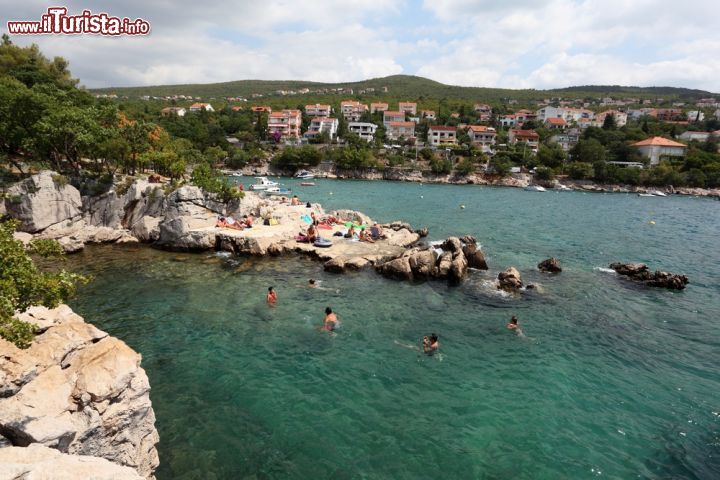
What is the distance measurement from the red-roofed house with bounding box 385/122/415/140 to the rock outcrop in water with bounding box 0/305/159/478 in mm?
149442

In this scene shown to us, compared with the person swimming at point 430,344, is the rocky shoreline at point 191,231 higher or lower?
higher

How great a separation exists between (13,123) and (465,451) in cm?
4145

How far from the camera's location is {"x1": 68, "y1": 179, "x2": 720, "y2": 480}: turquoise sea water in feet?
38.3

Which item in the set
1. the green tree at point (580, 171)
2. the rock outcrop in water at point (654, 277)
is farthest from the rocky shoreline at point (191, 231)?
the green tree at point (580, 171)

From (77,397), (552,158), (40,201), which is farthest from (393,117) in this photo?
(77,397)

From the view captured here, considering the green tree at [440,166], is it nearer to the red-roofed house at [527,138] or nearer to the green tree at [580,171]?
the green tree at [580,171]

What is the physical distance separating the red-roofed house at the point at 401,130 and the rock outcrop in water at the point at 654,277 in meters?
130

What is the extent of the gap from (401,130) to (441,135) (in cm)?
1711

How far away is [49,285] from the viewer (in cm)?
852

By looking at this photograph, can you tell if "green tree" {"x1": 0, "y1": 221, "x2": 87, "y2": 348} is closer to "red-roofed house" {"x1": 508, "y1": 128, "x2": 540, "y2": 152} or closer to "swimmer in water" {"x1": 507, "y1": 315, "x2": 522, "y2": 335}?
"swimmer in water" {"x1": 507, "y1": 315, "x2": 522, "y2": 335}

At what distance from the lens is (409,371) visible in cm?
1595

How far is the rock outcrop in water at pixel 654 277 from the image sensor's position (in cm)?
2719

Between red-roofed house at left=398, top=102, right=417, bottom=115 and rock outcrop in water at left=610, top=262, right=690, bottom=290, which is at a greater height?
red-roofed house at left=398, top=102, right=417, bottom=115

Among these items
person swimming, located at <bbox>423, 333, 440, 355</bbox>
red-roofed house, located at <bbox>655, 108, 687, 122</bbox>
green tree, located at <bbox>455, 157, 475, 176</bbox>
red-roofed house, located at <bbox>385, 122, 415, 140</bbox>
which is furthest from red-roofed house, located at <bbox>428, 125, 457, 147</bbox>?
person swimming, located at <bbox>423, 333, 440, 355</bbox>
